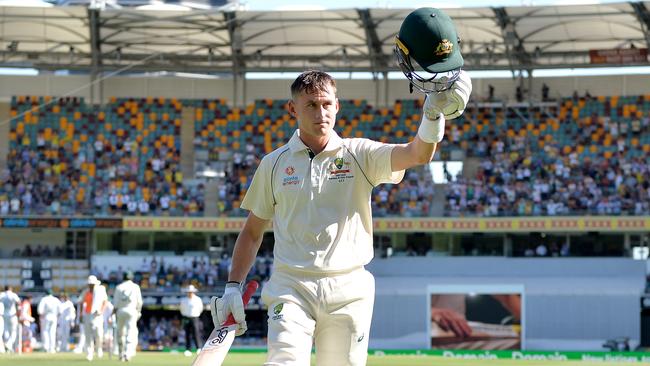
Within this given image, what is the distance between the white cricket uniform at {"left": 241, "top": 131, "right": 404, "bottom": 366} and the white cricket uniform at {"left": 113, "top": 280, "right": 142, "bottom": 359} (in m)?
18.6

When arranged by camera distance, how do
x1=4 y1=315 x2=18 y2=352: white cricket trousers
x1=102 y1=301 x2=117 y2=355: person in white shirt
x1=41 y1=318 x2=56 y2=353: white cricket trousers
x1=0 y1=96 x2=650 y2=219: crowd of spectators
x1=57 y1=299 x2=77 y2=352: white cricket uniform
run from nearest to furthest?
x1=102 y1=301 x2=117 y2=355: person in white shirt, x1=4 y1=315 x2=18 y2=352: white cricket trousers, x1=41 y1=318 x2=56 y2=353: white cricket trousers, x1=57 y1=299 x2=77 y2=352: white cricket uniform, x1=0 y1=96 x2=650 y2=219: crowd of spectators

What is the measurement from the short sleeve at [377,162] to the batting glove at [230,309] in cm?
107

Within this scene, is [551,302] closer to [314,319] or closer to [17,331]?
[17,331]

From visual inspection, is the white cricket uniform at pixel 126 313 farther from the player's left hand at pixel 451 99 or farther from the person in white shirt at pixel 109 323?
the player's left hand at pixel 451 99

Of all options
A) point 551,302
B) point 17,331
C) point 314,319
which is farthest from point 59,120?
point 314,319

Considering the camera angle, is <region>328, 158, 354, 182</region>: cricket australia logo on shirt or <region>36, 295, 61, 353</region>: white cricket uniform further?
<region>36, 295, 61, 353</region>: white cricket uniform

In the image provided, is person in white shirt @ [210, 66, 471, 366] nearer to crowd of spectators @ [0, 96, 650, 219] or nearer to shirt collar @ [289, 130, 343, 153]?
shirt collar @ [289, 130, 343, 153]

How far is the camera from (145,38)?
163 ft

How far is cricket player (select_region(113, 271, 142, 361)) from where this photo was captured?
25.6 m

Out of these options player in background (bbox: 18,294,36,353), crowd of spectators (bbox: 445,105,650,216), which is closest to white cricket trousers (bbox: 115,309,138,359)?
player in background (bbox: 18,294,36,353)

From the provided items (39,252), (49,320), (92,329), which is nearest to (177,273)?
(39,252)

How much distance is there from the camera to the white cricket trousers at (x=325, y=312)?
7207 mm

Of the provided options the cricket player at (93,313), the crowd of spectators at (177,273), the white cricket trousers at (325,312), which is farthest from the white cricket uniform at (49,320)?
the white cricket trousers at (325,312)

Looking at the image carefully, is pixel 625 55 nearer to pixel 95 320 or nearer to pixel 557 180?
pixel 557 180
